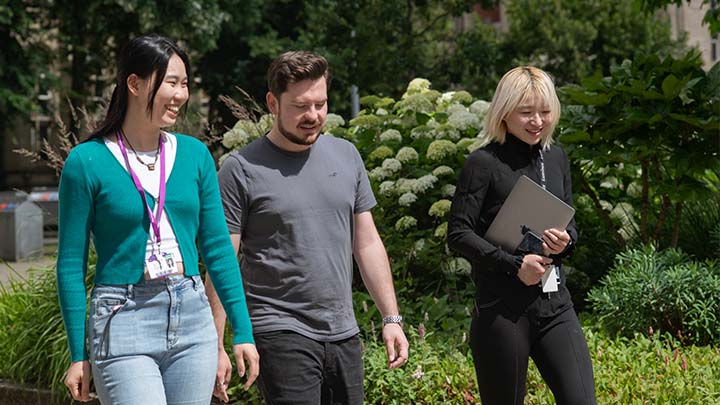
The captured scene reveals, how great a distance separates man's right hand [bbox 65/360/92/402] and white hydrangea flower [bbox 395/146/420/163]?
5.03m

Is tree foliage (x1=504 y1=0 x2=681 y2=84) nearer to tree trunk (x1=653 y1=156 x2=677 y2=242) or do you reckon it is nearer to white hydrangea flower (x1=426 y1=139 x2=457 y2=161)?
white hydrangea flower (x1=426 y1=139 x2=457 y2=161)

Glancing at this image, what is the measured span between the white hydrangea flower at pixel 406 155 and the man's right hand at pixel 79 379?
503 centimetres

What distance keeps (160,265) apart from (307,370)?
2.35ft

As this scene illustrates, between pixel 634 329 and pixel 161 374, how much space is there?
392 centimetres

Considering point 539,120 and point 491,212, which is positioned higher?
point 539,120

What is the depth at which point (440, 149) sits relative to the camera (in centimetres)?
774

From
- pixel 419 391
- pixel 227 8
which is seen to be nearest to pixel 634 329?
pixel 419 391

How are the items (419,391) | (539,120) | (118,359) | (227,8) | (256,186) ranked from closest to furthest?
1. (118,359)
2. (256,186)
3. (539,120)
4. (419,391)
5. (227,8)

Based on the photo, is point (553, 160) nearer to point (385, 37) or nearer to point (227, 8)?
point (385, 37)

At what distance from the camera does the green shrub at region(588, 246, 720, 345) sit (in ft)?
20.0

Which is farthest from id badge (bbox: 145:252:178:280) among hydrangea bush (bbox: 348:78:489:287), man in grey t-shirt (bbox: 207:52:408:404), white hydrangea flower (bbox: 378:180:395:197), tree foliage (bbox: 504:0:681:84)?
tree foliage (bbox: 504:0:681:84)

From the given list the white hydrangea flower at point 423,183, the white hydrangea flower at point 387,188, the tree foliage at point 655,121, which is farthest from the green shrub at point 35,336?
the tree foliage at point 655,121

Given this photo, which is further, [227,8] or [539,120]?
[227,8]

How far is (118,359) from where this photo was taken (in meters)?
2.91
